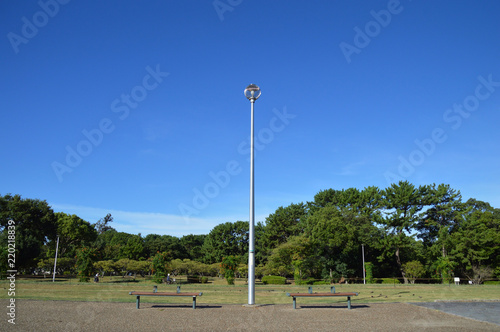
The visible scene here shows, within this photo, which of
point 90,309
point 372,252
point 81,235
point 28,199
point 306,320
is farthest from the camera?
point 81,235

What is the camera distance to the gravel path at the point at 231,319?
8445 mm

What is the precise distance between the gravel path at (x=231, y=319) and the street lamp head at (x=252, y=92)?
785cm

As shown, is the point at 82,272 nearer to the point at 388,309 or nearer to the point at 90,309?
the point at 90,309

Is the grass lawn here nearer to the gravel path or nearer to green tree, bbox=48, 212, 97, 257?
the gravel path

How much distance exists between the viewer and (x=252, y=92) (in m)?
14.2

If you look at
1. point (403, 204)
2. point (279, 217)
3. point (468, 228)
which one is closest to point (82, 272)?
point (279, 217)

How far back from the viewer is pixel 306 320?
975cm

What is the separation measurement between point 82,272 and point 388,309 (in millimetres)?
33333

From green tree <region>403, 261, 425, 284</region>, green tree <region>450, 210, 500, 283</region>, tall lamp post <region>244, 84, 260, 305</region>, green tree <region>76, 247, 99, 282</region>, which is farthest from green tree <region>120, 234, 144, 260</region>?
tall lamp post <region>244, 84, 260, 305</region>

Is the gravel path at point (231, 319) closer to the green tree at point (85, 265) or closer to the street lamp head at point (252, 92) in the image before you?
the street lamp head at point (252, 92)

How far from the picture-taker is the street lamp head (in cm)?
1420

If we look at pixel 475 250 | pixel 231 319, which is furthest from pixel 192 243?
pixel 231 319

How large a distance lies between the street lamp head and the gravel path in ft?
25.7

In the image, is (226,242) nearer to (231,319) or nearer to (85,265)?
(85,265)
